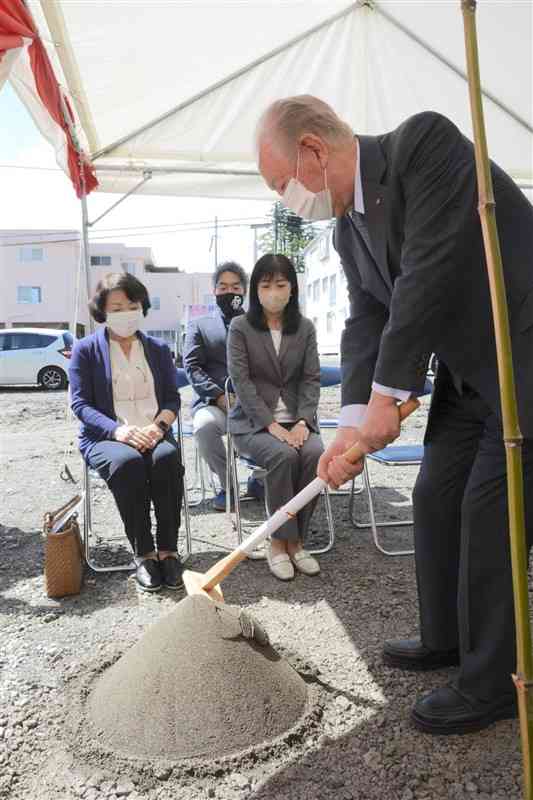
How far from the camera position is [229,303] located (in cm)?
444

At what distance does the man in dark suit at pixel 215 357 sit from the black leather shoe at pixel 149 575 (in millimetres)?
1234

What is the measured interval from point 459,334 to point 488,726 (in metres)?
1.19

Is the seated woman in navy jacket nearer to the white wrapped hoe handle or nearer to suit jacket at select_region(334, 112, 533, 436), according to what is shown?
the white wrapped hoe handle

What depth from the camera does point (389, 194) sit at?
5.45 feet

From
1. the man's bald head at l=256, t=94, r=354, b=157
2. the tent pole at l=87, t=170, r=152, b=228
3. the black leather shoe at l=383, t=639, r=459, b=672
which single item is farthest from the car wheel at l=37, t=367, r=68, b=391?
the man's bald head at l=256, t=94, r=354, b=157

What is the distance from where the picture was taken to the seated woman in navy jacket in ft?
9.99

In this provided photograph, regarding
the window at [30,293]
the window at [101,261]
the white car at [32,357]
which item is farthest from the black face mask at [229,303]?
the window at [101,261]

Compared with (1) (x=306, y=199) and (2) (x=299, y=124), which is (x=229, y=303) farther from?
(2) (x=299, y=124)

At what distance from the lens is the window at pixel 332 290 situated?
28484 mm

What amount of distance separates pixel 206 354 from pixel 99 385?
4.02 ft

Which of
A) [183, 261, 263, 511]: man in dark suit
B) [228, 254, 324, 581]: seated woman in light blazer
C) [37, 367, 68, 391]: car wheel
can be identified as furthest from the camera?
[37, 367, 68, 391]: car wheel

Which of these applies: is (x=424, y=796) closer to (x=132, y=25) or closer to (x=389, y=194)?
(x=389, y=194)

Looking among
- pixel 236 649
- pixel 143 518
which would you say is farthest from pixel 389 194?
pixel 143 518

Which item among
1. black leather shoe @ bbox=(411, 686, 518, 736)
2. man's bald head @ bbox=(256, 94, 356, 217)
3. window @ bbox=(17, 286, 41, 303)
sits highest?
window @ bbox=(17, 286, 41, 303)
